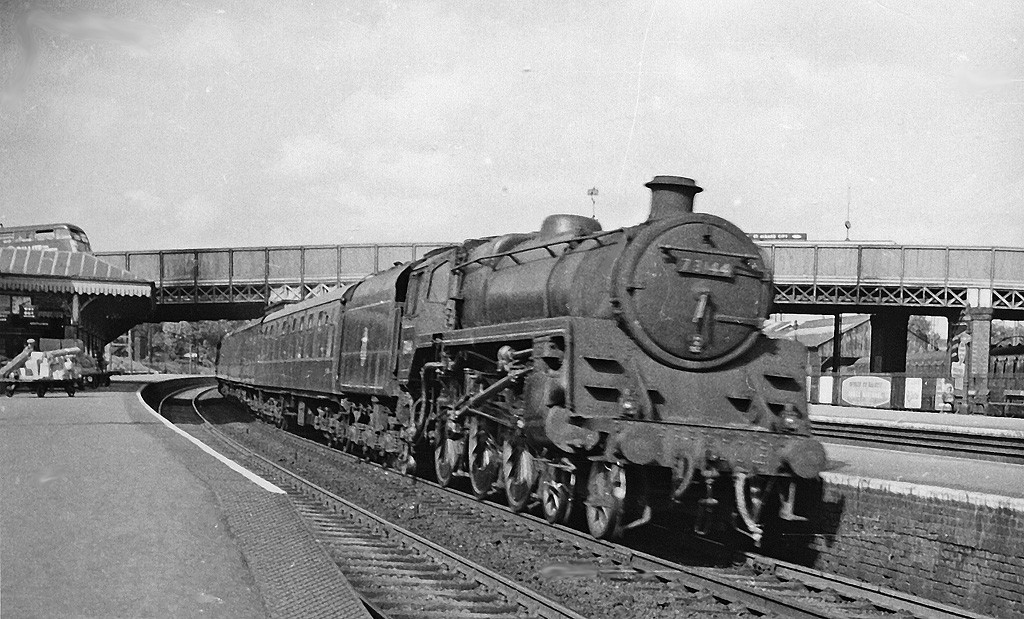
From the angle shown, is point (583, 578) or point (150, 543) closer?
point (583, 578)

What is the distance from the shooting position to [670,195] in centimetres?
958

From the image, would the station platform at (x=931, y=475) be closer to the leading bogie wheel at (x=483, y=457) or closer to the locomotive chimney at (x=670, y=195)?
the locomotive chimney at (x=670, y=195)

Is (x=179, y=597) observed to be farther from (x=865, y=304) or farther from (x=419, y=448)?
(x=865, y=304)

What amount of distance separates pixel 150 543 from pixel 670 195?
6041 millimetres

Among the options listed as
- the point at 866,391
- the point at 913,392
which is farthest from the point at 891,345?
the point at 913,392

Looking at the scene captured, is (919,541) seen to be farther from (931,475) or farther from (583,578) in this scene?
(583,578)

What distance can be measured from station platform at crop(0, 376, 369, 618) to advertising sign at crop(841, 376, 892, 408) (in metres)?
25.2

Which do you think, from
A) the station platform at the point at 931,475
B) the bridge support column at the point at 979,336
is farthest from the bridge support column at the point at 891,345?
the station platform at the point at 931,475

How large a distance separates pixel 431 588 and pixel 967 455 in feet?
39.7

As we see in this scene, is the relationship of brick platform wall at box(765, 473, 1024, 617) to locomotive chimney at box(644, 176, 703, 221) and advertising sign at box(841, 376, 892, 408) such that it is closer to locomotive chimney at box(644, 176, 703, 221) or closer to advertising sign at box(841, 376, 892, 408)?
locomotive chimney at box(644, 176, 703, 221)

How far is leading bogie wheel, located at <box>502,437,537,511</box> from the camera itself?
10141 mm

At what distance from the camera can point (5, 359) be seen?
3603 cm

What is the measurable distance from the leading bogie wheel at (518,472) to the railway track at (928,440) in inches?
343

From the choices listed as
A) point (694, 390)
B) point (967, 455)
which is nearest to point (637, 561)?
point (694, 390)
